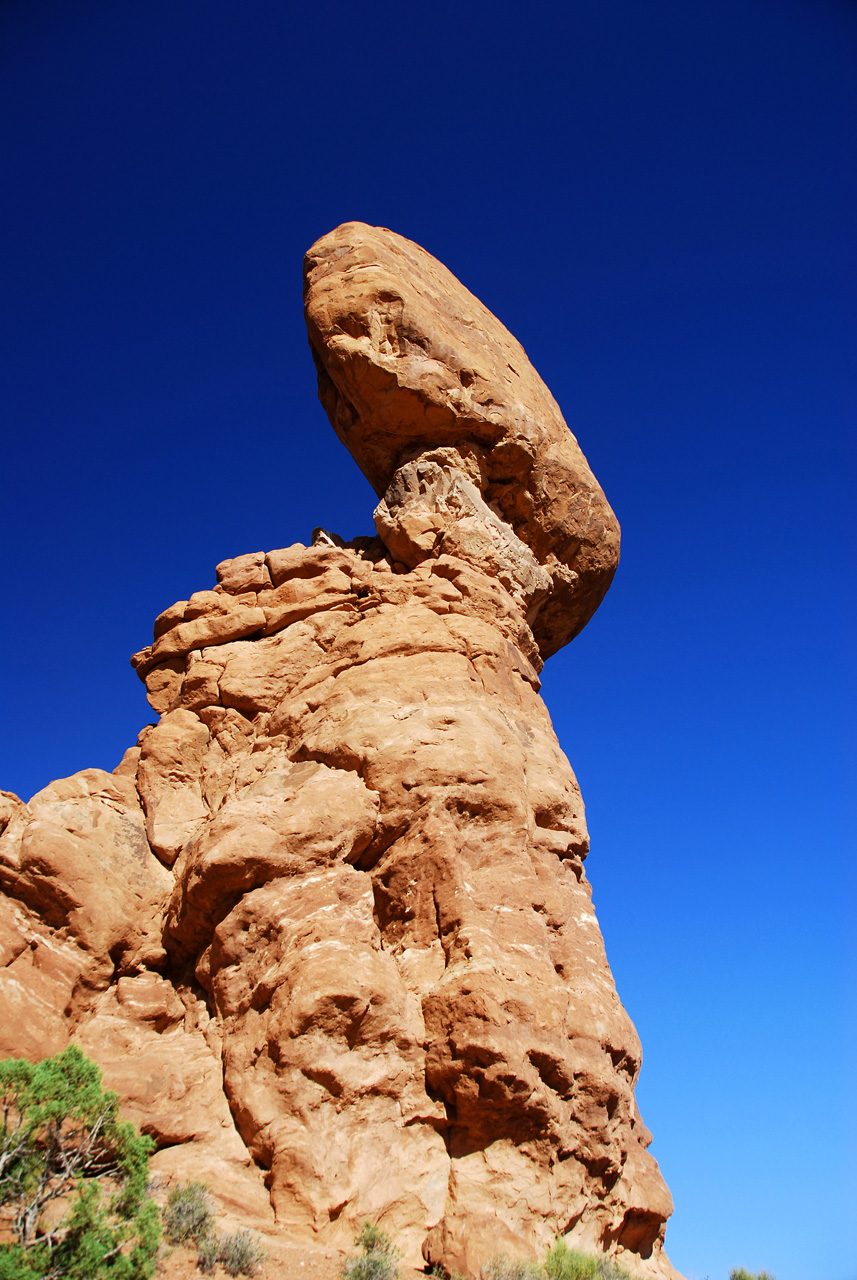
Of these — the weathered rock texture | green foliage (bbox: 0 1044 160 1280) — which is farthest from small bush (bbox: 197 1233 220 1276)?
the weathered rock texture

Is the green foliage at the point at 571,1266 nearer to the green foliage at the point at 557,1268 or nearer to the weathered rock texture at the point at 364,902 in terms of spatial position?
the green foliage at the point at 557,1268

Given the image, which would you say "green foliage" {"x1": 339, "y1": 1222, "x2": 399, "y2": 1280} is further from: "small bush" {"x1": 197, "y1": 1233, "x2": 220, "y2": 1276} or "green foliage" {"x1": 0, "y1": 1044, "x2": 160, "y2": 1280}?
"green foliage" {"x1": 0, "y1": 1044, "x2": 160, "y2": 1280}

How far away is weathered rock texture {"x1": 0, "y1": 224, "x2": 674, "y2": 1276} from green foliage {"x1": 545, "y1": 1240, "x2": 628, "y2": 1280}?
0.21 metres

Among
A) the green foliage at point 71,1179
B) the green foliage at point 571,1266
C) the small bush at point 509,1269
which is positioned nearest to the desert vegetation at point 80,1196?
the green foliage at point 71,1179

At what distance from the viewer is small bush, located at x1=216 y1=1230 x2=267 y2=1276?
8289mm

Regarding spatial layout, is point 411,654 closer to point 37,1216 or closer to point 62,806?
point 62,806

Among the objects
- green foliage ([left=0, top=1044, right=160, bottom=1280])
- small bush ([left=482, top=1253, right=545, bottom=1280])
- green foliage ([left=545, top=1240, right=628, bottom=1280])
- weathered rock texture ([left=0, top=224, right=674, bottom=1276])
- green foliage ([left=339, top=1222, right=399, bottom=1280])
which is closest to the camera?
green foliage ([left=0, top=1044, right=160, bottom=1280])

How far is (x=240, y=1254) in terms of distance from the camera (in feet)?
27.5

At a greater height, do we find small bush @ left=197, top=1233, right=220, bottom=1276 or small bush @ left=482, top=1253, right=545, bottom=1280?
small bush @ left=482, top=1253, right=545, bottom=1280

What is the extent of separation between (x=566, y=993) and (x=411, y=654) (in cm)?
565

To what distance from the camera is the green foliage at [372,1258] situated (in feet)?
27.7

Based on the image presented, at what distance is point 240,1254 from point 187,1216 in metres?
0.69

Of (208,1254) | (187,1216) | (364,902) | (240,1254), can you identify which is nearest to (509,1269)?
(240,1254)

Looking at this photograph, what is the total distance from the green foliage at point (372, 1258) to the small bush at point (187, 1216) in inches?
56.9
